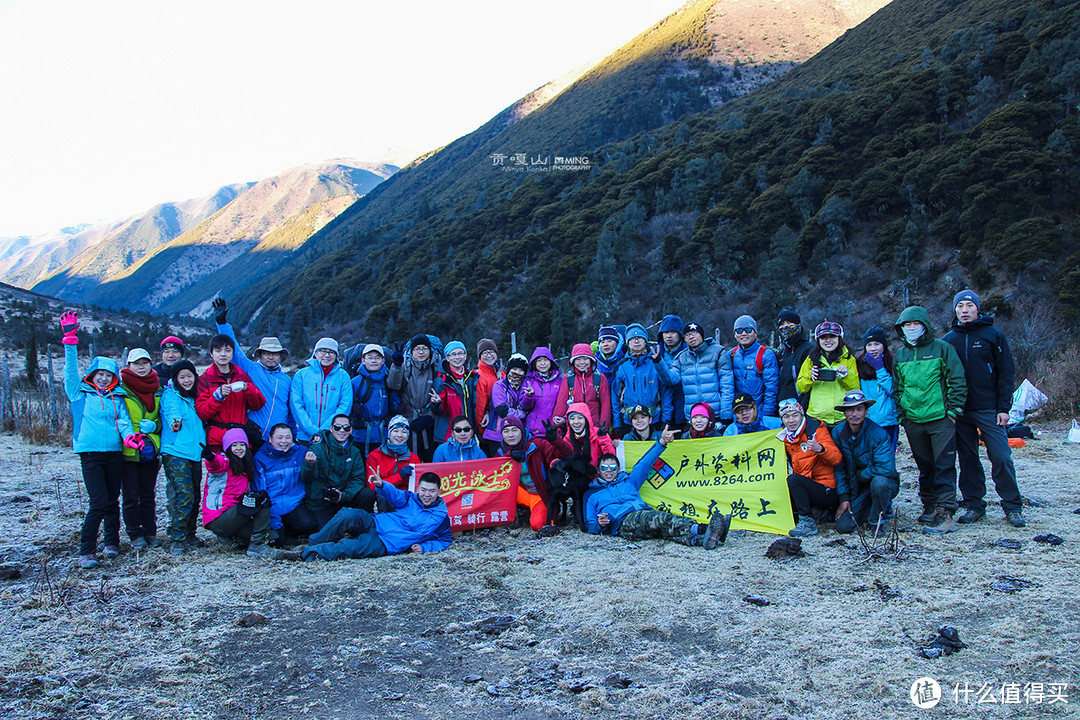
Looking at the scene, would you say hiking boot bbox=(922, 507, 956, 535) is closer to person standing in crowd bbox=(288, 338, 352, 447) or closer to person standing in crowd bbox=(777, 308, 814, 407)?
person standing in crowd bbox=(777, 308, 814, 407)

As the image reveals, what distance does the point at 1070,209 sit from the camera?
68.8ft

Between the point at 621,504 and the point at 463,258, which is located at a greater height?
the point at 463,258

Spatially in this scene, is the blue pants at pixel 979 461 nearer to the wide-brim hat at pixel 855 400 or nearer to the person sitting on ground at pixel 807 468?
the wide-brim hat at pixel 855 400

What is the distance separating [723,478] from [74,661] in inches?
193

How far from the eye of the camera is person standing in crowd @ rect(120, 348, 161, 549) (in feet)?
16.8

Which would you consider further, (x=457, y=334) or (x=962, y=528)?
(x=457, y=334)

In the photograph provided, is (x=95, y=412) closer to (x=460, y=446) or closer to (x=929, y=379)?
(x=460, y=446)

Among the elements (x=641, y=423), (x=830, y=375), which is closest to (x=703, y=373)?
(x=641, y=423)

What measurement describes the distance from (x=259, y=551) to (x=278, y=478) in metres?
0.60

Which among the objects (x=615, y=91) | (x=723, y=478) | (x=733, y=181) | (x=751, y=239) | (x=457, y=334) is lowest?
(x=723, y=478)

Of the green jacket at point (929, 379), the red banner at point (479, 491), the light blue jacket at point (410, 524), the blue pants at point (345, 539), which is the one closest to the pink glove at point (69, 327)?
the blue pants at point (345, 539)

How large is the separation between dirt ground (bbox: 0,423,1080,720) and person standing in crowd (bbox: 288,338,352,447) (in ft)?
4.20

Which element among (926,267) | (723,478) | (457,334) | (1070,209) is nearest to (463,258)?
(457,334)

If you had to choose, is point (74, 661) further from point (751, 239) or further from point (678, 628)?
point (751, 239)
